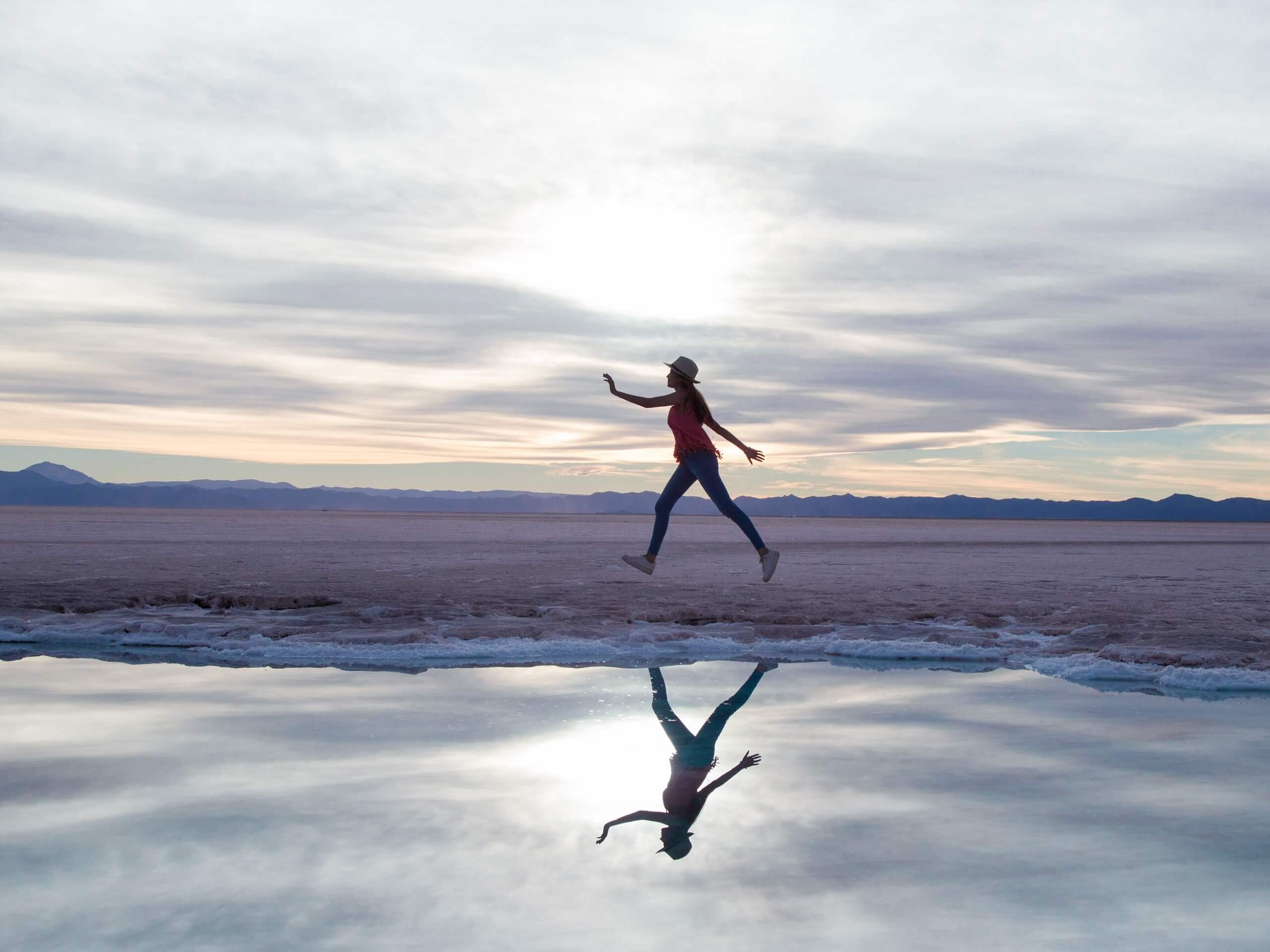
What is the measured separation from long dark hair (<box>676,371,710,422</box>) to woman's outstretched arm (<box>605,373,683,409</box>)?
13 centimetres

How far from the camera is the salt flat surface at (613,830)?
2617 mm

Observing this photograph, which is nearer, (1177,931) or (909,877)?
(1177,931)

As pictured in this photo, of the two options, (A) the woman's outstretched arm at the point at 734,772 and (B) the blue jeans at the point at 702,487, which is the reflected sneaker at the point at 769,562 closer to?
(B) the blue jeans at the point at 702,487

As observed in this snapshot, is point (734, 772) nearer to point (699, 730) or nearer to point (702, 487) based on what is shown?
point (699, 730)

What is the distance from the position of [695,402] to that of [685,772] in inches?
222

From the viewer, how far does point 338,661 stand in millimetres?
7262

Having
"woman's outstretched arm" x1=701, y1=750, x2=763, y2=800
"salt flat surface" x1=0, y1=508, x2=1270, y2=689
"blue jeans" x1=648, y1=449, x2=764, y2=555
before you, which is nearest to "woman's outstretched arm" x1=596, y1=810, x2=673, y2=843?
"woman's outstretched arm" x1=701, y1=750, x2=763, y2=800

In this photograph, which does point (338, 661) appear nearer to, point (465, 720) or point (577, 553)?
point (465, 720)

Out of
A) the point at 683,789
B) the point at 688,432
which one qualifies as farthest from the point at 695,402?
the point at 683,789

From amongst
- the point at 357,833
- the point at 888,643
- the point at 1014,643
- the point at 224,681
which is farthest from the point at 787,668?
the point at 357,833

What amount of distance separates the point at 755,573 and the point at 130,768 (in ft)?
43.6

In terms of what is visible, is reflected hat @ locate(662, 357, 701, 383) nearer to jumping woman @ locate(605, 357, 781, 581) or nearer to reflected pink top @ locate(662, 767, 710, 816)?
jumping woman @ locate(605, 357, 781, 581)

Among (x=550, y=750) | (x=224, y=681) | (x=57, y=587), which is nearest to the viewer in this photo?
(x=550, y=750)

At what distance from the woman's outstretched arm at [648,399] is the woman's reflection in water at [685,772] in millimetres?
3201
